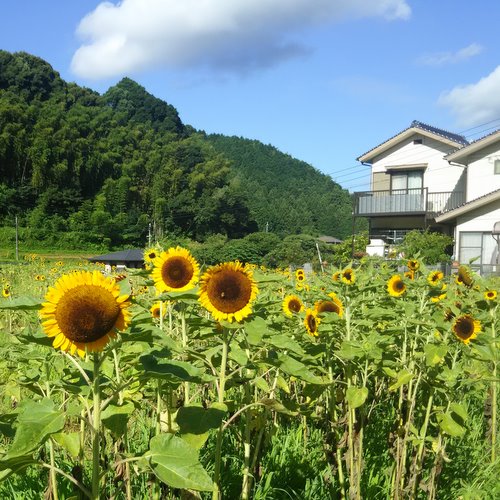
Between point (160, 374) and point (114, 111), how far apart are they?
2941 inches

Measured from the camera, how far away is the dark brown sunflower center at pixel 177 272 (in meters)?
2.00

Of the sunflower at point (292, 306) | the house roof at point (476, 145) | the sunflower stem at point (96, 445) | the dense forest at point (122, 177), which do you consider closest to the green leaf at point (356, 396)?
the sunflower at point (292, 306)

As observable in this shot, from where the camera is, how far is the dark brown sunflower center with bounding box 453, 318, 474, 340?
7.70 ft

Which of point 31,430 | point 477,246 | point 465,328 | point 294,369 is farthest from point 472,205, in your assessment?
point 31,430

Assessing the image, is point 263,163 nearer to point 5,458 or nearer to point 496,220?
point 496,220

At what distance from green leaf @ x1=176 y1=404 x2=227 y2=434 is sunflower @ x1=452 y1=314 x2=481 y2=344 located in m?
1.34

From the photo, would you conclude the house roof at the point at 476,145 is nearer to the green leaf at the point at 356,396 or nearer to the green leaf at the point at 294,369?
the green leaf at the point at 356,396

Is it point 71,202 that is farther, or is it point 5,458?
point 71,202

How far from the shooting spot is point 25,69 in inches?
2344

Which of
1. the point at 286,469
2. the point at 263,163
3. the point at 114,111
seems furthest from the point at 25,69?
the point at 286,469

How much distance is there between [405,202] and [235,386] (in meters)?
21.7

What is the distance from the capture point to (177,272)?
200 cm

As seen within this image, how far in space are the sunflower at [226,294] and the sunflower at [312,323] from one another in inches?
26.6

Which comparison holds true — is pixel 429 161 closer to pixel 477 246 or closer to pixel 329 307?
pixel 477 246
